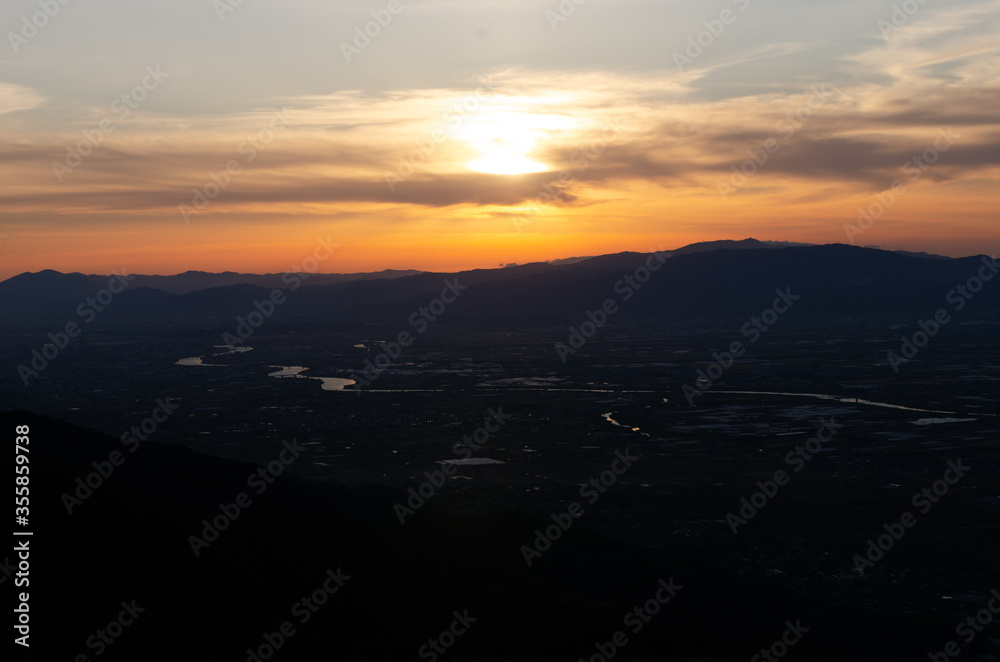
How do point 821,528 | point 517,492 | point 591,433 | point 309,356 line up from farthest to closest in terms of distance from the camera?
1. point 309,356
2. point 591,433
3. point 517,492
4. point 821,528

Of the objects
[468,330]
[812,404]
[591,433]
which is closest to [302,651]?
[591,433]

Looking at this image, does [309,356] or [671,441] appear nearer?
[671,441]

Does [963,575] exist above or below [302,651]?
below

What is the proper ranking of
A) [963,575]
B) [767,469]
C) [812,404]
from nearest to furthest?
[963,575] < [767,469] < [812,404]

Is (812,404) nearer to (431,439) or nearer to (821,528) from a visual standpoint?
(431,439)

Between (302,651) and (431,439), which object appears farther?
(431,439)

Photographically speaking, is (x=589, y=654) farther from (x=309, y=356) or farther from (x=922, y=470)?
(x=309, y=356)

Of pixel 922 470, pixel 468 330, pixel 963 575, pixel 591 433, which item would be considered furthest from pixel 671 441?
pixel 468 330

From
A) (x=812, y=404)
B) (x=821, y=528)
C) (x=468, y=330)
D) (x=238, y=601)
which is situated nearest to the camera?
(x=238, y=601)

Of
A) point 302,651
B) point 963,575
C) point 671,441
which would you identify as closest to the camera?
point 302,651
